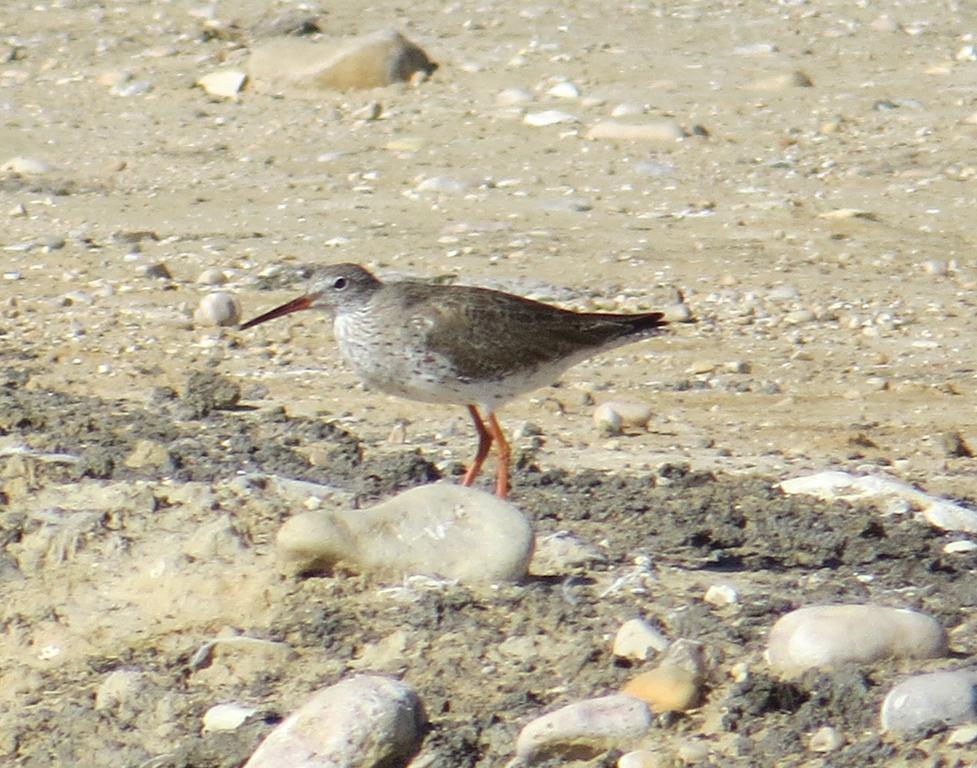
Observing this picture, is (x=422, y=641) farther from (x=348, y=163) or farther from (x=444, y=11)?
(x=444, y=11)

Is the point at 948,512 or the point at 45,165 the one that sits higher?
the point at 948,512

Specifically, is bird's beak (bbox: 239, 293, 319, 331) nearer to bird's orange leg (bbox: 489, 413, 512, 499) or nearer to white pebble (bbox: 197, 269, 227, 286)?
bird's orange leg (bbox: 489, 413, 512, 499)

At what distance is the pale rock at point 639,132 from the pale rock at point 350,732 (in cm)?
764

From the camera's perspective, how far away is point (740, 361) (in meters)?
8.79

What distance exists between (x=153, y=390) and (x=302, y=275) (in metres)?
1.90

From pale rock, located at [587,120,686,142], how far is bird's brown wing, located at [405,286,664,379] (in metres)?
4.66

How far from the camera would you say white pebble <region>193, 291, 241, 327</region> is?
9.23 m

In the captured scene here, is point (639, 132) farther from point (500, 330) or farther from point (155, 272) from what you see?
point (500, 330)

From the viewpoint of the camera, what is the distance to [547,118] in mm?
12625

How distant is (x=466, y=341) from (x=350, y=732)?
2.61 meters

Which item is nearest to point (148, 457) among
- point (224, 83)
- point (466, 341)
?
point (466, 341)

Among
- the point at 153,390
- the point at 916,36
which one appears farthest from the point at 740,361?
the point at 916,36

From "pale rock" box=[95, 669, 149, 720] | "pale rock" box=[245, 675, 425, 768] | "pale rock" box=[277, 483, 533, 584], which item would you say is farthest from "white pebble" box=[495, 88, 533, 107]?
"pale rock" box=[245, 675, 425, 768]

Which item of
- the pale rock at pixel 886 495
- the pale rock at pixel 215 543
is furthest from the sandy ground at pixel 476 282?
the pale rock at pixel 886 495
